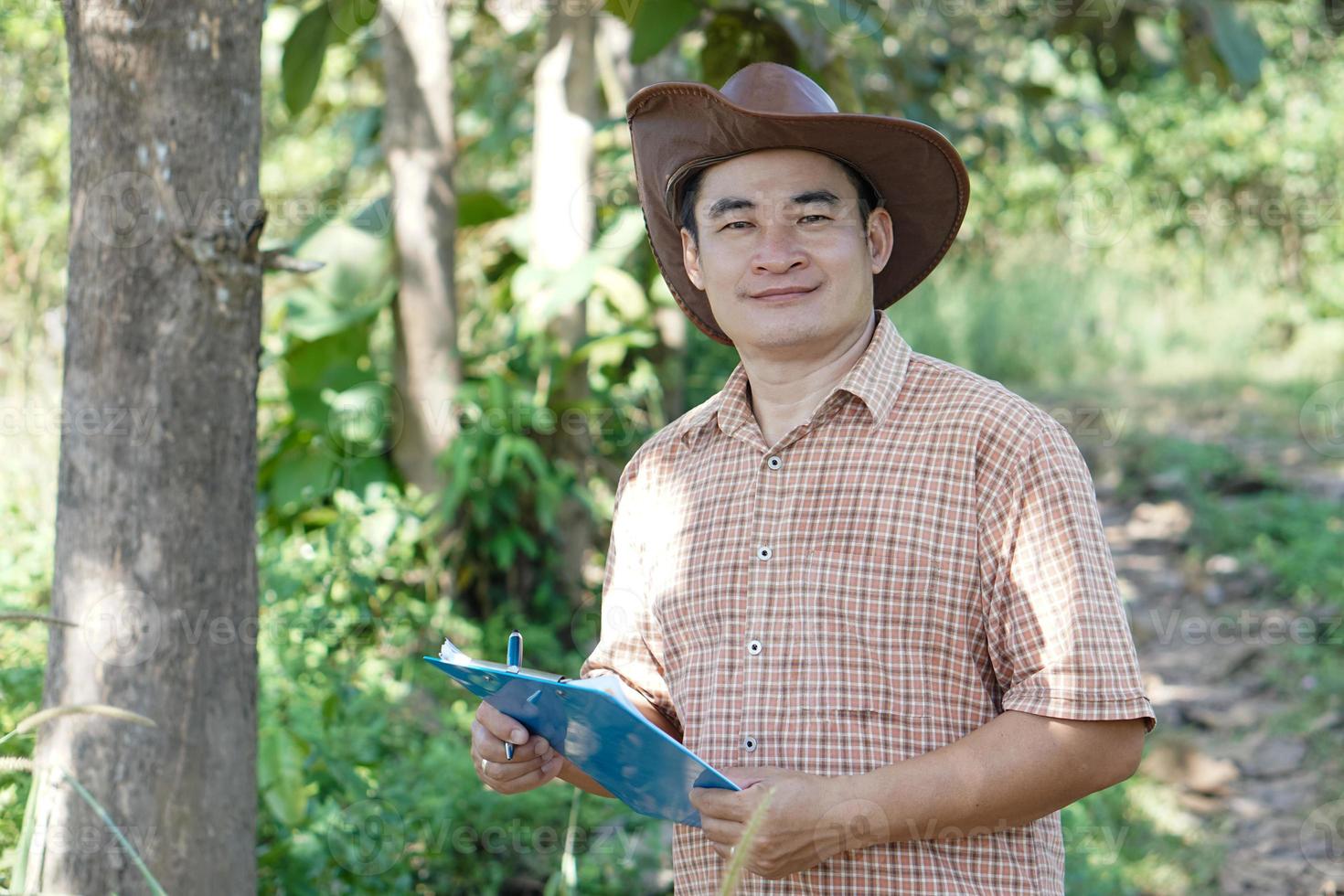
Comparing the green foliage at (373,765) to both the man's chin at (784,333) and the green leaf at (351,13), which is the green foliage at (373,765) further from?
the man's chin at (784,333)

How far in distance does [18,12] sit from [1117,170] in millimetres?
7369

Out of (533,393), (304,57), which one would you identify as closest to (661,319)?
(533,393)

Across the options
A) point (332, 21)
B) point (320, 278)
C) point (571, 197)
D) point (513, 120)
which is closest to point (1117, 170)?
point (513, 120)

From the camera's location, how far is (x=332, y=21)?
3.38 m

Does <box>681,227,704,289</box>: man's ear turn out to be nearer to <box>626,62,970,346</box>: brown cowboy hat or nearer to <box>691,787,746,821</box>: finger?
<box>626,62,970,346</box>: brown cowboy hat

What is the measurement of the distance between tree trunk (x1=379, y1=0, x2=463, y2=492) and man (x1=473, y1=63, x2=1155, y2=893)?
290 centimetres

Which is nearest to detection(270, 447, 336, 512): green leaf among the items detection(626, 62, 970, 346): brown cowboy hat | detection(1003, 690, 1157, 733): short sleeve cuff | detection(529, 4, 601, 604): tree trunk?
detection(529, 4, 601, 604): tree trunk

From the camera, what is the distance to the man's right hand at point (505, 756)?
1688 mm

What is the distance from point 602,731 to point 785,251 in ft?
2.13

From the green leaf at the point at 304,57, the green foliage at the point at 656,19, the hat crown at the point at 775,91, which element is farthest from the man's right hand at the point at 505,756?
the green leaf at the point at 304,57

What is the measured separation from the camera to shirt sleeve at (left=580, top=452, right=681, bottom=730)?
6.16 ft

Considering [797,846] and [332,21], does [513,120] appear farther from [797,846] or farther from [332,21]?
[797,846]

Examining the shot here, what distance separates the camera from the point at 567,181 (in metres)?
4.81

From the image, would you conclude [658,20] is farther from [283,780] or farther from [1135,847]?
[1135,847]
